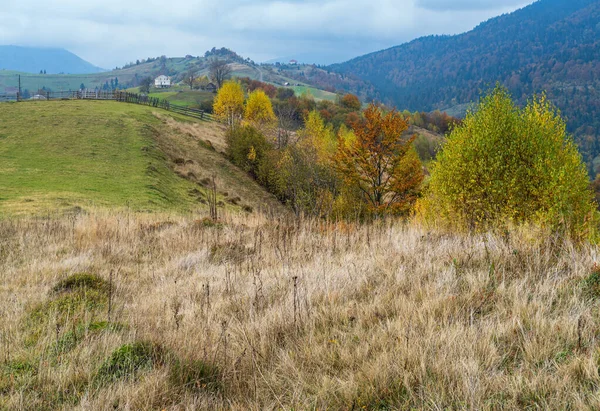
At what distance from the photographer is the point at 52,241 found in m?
8.95

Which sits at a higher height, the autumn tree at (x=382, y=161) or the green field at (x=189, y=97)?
the green field at (x=189, y=97)

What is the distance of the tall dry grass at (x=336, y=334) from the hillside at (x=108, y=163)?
12.6 m

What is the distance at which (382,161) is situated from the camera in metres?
35.5

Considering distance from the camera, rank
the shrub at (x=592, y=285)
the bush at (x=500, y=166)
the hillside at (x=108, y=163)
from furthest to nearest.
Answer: the hillside at (x=108, y=163)
the bush at (x=500, y=166)
the shrub at (x=592, y=285)

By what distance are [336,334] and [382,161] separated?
109ft

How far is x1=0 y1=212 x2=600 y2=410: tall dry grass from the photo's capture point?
263 centimetres

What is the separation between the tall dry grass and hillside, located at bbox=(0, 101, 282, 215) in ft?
41.3

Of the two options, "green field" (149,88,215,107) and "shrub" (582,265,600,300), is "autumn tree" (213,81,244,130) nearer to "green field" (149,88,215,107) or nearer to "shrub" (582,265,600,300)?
"green field" (149,88,215,107)

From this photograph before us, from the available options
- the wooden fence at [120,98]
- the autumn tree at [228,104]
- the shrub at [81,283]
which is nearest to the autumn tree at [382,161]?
the shrub at [81,283]

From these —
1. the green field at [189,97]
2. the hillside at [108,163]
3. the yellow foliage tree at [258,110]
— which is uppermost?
the green field at [189,97]

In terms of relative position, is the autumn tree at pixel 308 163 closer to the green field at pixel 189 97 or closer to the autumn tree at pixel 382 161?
the autumn tree at pixel 382 161

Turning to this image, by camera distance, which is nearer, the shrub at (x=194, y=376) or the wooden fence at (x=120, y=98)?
the shrub at (x=194, y=376)

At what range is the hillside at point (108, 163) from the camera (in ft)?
70.0

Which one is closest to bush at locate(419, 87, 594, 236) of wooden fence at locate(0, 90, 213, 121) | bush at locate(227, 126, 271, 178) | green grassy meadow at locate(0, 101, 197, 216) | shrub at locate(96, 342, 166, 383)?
green grassy meadow at locate(0, 101, 197, 216)
